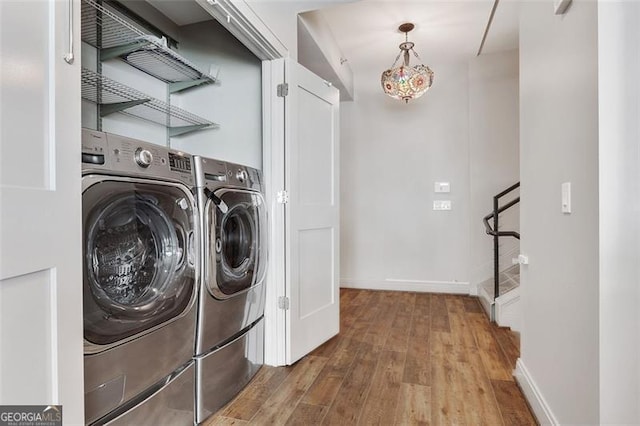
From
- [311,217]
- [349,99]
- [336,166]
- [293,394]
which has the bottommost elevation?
[293,394]

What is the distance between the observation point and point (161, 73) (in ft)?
7.44

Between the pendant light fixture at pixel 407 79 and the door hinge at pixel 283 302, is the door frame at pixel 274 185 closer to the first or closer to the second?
the door hinge at pixel 283 302

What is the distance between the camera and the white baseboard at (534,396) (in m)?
1.46

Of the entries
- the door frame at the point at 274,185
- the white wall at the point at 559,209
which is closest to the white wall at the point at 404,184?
the white wall at the point at 559,209

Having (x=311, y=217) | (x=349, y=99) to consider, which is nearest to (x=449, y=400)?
(x=311, y=217)

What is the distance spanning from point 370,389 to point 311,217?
1.11 meters

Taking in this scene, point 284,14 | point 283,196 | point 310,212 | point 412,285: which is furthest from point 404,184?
point 284,14

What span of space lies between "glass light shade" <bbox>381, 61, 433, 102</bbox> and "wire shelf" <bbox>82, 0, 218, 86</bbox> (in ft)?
5.44

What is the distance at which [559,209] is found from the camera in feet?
4.48

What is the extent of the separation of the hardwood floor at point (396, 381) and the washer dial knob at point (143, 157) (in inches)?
47.7

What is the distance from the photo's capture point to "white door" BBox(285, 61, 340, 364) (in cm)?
217

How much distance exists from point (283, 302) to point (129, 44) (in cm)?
174

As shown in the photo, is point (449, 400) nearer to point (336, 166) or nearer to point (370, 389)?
point (370, 389)

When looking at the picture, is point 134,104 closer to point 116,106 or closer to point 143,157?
point 116,106
